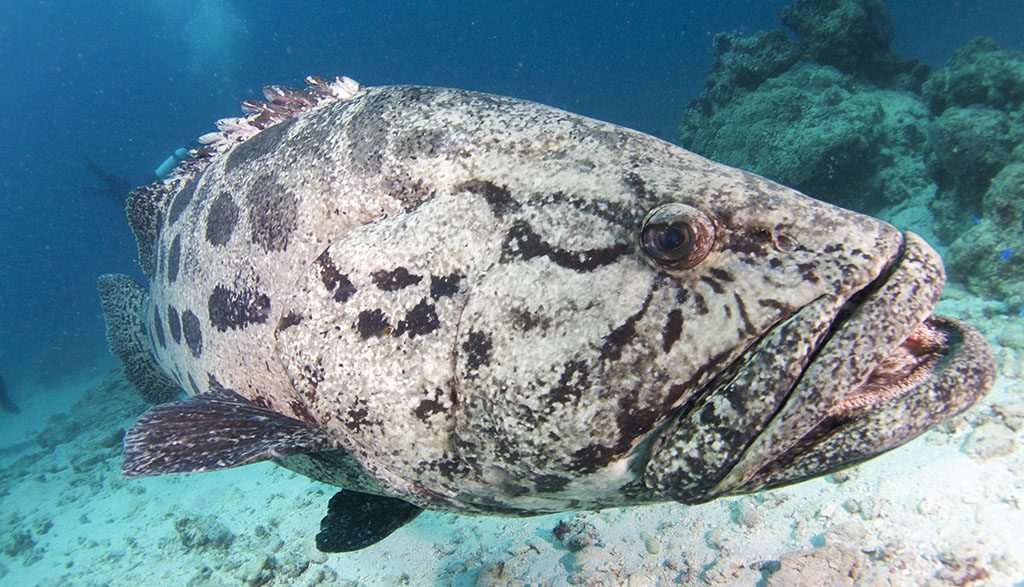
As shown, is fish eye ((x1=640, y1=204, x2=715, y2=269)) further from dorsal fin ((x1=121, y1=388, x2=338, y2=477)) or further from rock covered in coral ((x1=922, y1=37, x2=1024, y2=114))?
rock covered in coral ((x1=922, y1=37, x2=1024, y2=114))

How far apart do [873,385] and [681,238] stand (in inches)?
33.6

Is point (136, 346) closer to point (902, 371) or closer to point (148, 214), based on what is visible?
point (148, 214)

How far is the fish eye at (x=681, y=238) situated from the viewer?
1.90 meters

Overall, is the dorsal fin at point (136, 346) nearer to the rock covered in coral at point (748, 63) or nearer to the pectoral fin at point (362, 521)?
the pectoral fin at point (362, 521)

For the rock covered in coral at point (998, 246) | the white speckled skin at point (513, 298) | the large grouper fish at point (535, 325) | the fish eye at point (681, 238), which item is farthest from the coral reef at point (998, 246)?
the fish eye at point (681, 238)

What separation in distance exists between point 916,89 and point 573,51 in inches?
4545

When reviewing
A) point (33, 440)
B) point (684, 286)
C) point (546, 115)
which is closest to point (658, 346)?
point (684, 286)

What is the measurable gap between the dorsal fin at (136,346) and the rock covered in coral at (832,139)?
12257mm

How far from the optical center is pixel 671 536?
429 centimetres

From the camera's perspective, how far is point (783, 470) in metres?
1.88

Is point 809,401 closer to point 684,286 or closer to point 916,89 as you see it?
point 684,286

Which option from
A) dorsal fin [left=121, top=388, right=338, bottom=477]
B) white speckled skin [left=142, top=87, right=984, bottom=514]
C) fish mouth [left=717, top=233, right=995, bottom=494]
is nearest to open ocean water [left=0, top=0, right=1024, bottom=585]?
white speckled skin [left=142, top=87, right=984, bottom=514]

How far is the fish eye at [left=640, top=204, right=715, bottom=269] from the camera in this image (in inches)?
74.7

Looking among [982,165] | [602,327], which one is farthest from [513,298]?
[982,165]
